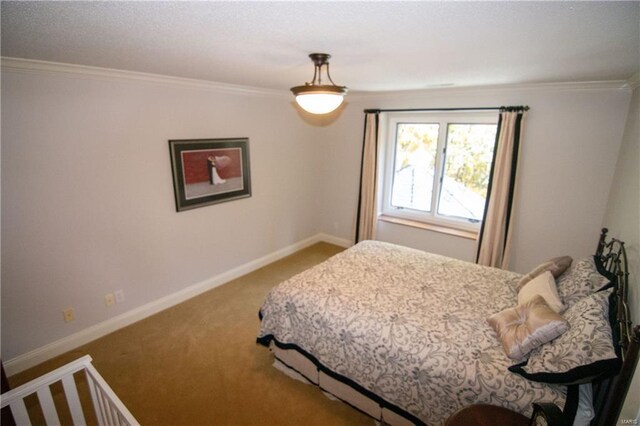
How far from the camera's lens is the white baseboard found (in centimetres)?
238

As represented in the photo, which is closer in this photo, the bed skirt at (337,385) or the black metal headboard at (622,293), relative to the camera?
the black metal headboard at (622,293)

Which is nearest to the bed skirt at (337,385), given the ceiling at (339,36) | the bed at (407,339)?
the bed at (407,339)

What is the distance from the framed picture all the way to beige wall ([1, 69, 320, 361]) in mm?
84

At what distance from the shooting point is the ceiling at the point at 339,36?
3.75ft

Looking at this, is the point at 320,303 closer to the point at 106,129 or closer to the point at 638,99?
the point at 106,129

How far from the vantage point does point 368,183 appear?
430cm

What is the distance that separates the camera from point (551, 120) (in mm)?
3059

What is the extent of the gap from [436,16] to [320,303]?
180cm

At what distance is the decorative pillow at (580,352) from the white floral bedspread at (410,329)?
0.13m

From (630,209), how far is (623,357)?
4.26 ft

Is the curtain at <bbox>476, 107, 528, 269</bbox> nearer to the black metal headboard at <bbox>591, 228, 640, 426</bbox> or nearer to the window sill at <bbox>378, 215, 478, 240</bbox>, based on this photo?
the window sill at <bbox>378, 215, 478, 240</bbox>

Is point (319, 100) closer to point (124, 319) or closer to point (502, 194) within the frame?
point (502, 194)

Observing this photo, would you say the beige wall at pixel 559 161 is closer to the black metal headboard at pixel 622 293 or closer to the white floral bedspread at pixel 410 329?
the black metal headboard at pixel 622 293

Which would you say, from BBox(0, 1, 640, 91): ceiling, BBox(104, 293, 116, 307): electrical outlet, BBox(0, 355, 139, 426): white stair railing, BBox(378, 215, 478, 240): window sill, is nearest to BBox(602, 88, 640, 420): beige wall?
BBox(0, 1, 640, 91): ceiling
